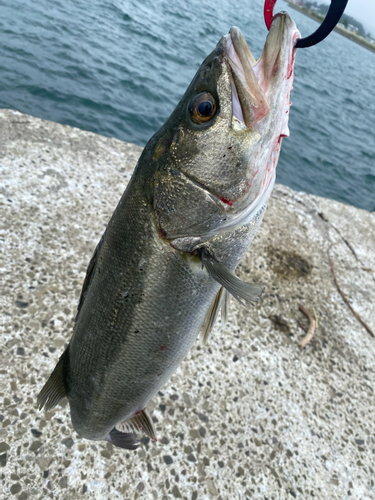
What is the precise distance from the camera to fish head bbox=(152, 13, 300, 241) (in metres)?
1.40

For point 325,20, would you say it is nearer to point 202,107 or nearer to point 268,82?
point 268,82

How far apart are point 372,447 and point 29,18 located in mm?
13824

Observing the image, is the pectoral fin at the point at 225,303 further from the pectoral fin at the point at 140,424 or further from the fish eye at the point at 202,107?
the fish eye at the point at 202,107

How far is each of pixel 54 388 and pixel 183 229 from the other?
1022mm

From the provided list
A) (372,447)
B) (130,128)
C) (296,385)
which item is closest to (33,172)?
(296,385)

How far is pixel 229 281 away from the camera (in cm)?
149

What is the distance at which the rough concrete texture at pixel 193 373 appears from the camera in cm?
208

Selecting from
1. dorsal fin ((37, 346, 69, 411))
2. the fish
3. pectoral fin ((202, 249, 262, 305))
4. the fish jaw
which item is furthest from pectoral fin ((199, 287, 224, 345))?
dorsal fin ((37, 346, 69, 411))

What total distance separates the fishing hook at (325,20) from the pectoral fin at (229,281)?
2.83 ft

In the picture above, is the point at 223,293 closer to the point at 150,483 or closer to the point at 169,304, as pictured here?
the point at 169,304

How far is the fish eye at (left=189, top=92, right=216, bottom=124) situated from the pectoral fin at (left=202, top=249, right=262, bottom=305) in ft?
1.75

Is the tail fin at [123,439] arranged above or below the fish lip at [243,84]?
below

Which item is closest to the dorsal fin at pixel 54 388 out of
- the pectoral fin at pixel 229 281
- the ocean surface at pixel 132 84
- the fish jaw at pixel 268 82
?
the pectoral fin at pixel 229 281

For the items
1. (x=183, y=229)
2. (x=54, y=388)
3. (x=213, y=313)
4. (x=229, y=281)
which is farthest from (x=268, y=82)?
(x=54, y=388)
